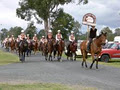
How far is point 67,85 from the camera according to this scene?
1289cm

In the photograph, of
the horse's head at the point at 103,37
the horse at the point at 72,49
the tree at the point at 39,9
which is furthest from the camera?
the tree at the point at 39,9

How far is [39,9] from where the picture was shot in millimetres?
60406

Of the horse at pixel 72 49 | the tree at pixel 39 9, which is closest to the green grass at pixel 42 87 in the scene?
the horse at pixel 72 49

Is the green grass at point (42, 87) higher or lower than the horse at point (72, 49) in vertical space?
lower

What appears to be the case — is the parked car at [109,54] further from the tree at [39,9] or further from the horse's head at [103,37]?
the tree at [39,9]

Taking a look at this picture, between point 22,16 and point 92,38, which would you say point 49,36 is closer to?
point 92,38

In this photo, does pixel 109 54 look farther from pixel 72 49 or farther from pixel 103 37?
pixel 103 37

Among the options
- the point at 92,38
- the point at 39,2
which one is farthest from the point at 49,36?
the point at 39,2

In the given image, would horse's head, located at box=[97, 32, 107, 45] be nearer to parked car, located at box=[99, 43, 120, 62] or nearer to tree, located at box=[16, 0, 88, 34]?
parked car, located at box=[99, 43, 120, 62]

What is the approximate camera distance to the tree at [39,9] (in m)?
59.7

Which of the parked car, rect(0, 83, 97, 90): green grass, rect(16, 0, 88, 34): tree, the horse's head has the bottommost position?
rect(0, 83, 97, 90): green grass

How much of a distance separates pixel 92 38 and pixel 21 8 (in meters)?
46.4

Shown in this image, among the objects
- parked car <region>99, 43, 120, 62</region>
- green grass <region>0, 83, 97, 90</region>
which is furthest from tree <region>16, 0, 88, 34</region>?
green grass <region>0, 83, 97, 90</region>

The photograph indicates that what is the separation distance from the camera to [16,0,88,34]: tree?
196ft
